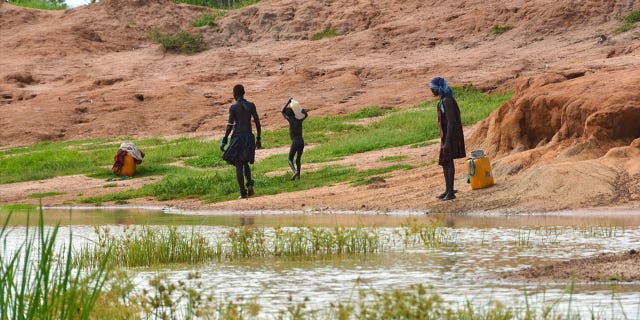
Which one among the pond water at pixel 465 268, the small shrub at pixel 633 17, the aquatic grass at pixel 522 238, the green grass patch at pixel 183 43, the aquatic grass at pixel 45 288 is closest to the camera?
the aquatic grass at pixel 45 288

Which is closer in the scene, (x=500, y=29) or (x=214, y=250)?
(x=214, y=250)

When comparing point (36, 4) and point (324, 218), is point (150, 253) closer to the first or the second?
point (324, 218)

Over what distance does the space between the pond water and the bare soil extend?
7.36ft

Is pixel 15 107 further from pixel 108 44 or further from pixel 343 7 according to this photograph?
pixel 343 7

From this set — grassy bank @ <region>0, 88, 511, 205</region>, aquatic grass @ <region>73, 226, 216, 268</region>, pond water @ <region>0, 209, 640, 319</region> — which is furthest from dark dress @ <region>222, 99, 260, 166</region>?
aquatic grass @ <region>73, 226, 216, 268</region>

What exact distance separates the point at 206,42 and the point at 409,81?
42.1ft

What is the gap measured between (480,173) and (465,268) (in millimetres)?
7022

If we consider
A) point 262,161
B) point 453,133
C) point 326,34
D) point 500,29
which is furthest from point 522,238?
point 326,34

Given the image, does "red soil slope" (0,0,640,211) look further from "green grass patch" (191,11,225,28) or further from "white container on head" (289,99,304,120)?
"white container on head" (289,99,304,120)

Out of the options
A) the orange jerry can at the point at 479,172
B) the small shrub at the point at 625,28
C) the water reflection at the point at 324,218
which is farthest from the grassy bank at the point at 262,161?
the small shrub at the point at 625,28

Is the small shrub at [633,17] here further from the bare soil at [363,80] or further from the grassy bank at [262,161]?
the grassy bank at [262,161]

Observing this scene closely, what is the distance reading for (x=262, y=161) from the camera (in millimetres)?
25656

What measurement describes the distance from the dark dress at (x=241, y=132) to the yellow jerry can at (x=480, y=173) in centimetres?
365

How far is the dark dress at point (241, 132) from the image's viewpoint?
18.0 m
